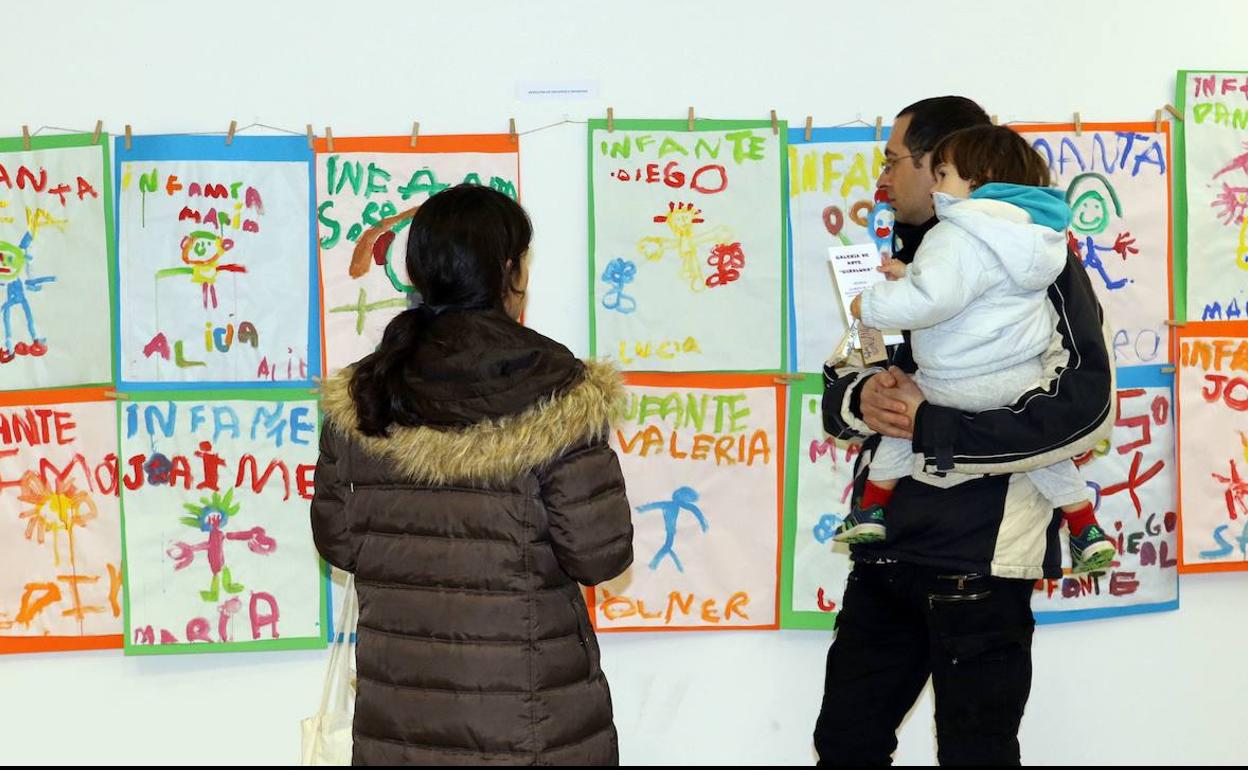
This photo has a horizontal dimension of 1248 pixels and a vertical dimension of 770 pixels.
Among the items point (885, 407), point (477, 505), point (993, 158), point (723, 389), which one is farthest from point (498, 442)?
point (723, 389)

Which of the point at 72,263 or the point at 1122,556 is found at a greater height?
the point at 72,263

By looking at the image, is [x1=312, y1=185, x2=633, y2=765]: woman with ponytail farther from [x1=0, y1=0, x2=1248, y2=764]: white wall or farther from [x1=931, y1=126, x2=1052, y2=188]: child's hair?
[x1=0, y1=0, x2=1248, y2=764]: white wall

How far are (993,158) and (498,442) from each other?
3.26ft

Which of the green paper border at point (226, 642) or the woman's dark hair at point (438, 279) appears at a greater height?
the woman's dark hair at point (438, 279)

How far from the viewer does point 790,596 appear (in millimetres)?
3014

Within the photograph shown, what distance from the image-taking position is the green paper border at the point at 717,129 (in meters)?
2.91

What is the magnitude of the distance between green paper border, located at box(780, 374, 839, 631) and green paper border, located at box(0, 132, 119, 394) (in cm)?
161

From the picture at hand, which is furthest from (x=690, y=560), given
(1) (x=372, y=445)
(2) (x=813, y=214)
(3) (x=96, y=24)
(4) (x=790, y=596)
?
(3) (x=96, y=24)

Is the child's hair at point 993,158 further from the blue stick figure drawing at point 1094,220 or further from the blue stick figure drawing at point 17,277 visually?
the blue stick figure drawing at point 17,277

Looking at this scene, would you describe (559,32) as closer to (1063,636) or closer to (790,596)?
(790,596)

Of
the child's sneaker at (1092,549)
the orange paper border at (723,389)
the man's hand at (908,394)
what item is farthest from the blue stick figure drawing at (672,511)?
the child's sneaker at (1092,549)

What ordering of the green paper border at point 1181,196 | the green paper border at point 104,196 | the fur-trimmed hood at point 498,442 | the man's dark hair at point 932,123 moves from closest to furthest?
the fur-trimmed hood at point 498,442 → the man's dark hair at point 932,123 → the green paper border at point 104,196 → the green paper border at point 1181,196

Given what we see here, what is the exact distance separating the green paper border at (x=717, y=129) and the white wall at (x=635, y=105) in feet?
0.12

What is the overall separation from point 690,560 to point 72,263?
1623 millimetres
